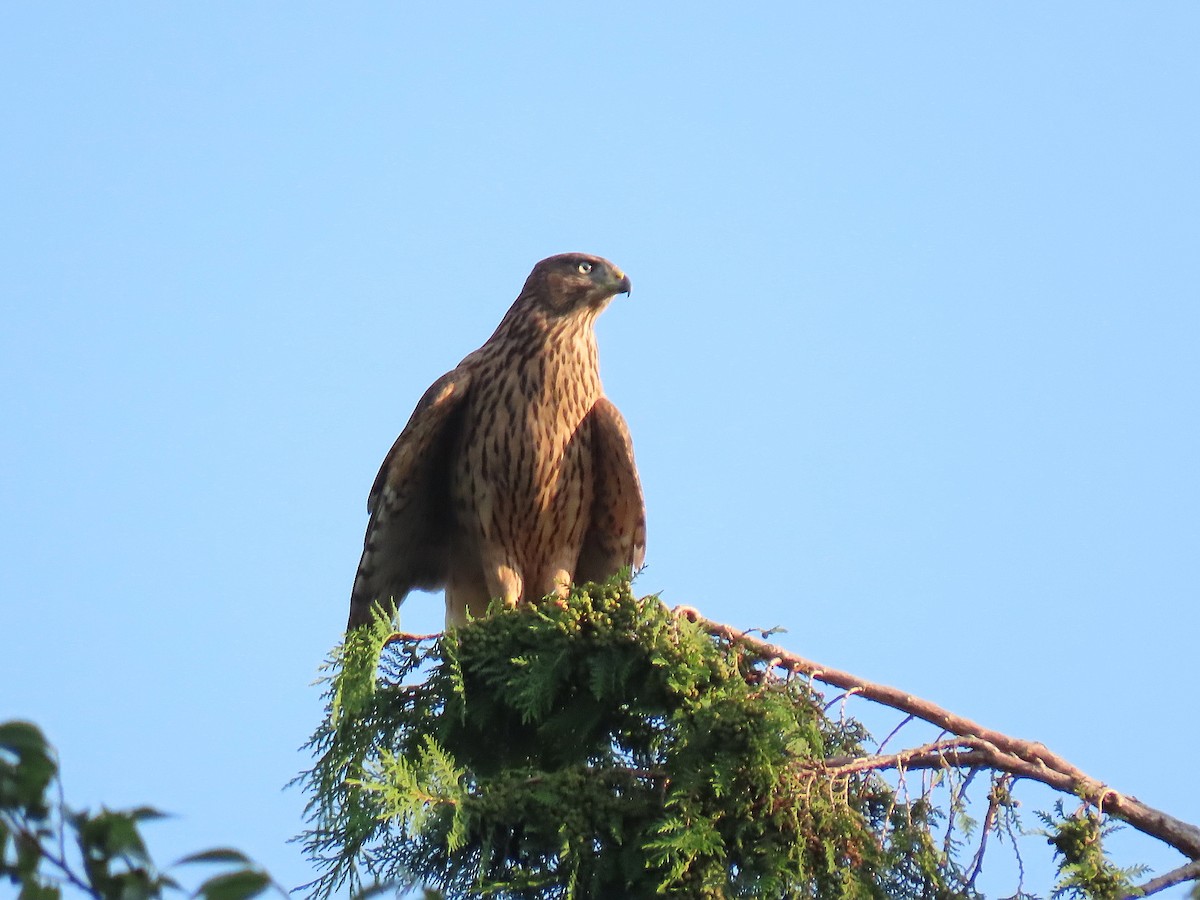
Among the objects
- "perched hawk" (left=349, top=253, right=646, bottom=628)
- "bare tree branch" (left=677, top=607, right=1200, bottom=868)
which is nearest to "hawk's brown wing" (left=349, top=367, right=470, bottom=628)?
"perched hawk" (left=349, top=253, right=646, bottom=628)

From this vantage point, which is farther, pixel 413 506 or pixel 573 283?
pixel 573 283

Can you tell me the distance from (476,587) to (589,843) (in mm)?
2671

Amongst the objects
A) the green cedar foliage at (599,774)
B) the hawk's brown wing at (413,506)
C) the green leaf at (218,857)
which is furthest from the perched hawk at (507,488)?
the green leaf at (218,857)

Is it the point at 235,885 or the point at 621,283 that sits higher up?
the point at 621,283

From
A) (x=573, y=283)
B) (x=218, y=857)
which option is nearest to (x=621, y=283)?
(x=573, y=283)

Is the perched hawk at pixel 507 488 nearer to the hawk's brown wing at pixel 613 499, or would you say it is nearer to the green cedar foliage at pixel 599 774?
the hawk's brown wing at pixel 613 499

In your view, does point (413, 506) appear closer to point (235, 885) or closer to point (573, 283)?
point (573, 283)

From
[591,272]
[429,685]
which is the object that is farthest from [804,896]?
[591,272]

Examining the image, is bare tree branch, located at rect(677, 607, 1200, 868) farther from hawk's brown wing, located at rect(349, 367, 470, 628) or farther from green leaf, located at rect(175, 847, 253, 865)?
green leaf, located at rect(175, 847, 253, 865)

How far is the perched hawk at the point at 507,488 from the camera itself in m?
6.33

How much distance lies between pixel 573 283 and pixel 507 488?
121cm

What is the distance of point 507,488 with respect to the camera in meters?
6.33

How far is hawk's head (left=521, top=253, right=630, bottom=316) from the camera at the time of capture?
6996 millimetres

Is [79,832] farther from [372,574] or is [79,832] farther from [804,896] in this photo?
[372,574]
